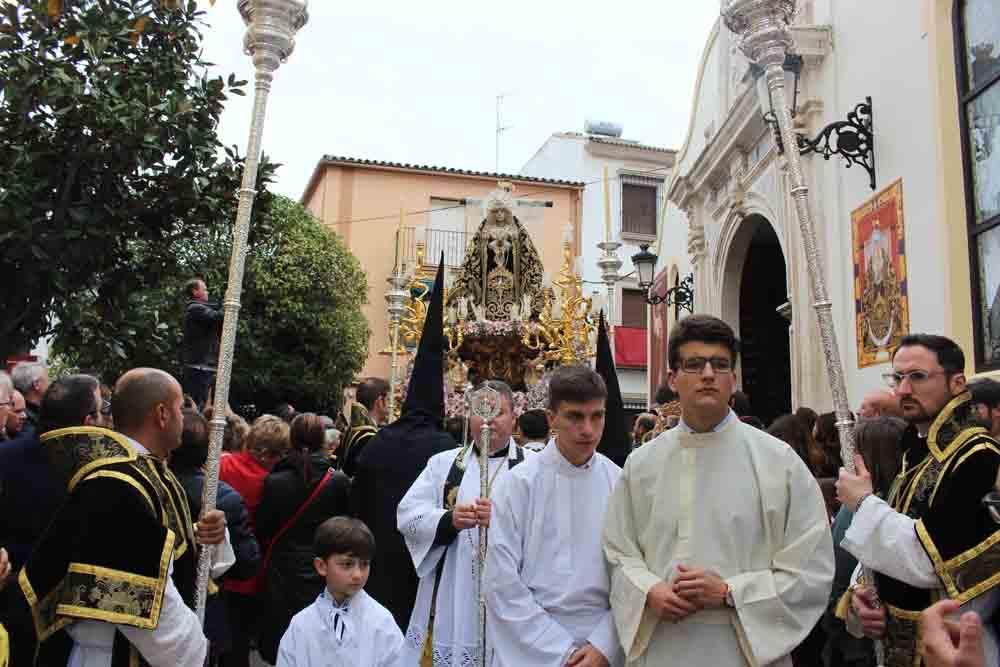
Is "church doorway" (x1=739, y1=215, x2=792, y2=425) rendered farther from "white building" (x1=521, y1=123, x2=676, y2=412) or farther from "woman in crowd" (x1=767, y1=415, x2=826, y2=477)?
"white building" (x1=521, y1=123, x2=676, y2=412)

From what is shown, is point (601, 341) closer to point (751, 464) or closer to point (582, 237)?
point (751, 464)

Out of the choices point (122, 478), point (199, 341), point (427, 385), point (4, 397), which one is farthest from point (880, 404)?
point (199, 341)

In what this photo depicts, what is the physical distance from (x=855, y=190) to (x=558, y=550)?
6471mm

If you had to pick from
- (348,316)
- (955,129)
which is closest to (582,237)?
(348,316)

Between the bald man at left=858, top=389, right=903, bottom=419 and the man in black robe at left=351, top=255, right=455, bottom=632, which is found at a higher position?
the bald man at left=858, top=389, right=903, bottom=419

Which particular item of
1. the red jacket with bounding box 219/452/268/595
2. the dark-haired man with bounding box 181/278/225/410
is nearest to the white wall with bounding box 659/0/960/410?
the red jacket with bounding box 219/452/268/595

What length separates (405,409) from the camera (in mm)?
4980

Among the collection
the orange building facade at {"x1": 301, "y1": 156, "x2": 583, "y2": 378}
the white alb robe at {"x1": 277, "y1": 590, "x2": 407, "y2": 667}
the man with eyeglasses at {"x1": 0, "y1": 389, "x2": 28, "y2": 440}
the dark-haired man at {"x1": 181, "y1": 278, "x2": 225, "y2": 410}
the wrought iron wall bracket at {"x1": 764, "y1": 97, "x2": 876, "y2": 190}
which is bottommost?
the white alb robe at {"x1": 277, "y1": 590, "x2": 407, "y2": 667}

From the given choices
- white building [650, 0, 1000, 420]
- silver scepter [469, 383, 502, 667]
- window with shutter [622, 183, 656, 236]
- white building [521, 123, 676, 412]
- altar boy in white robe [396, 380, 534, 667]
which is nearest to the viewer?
silver scepter [469, 383, 502, 667]

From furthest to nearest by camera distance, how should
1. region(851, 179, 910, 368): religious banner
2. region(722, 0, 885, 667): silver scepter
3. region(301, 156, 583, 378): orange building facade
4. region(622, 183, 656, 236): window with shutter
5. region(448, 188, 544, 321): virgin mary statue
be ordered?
region(622, 183, 656, 236): window with shutter → region(301, 156, 583, 378): orange building facade → region(448, 188, 544, 321): virgin mary statue → region(851, 179, 910, 368): religious banner → region(722, 0, 885, 667): silver scepter

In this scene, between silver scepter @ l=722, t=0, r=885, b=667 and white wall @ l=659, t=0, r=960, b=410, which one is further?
white wall @ l=659, t=0, r=960, b=410

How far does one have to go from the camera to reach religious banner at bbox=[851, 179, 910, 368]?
7.27m

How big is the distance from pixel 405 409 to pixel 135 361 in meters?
7.82

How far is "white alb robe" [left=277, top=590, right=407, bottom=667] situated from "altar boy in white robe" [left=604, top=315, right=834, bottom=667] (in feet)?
3.80
